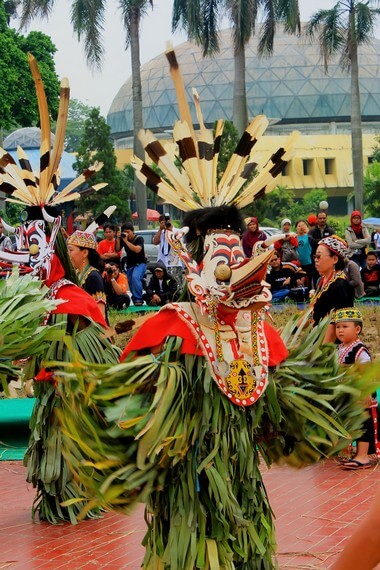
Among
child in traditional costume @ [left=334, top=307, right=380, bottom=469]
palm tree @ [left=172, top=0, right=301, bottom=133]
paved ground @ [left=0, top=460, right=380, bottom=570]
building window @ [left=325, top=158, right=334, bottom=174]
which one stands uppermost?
palm tree @ [left=172, top=0, right=301, bottom=133]

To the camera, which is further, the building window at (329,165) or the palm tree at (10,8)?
the building window at (329,165)

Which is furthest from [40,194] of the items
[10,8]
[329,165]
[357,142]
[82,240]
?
[329,165]

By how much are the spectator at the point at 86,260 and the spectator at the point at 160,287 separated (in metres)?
7.64

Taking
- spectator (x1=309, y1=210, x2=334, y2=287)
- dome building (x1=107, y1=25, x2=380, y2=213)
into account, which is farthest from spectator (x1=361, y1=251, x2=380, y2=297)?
dome building (x1=107, y1=25, x2=380, y2=213)

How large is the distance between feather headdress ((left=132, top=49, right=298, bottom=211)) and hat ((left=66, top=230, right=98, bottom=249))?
8.39 feet

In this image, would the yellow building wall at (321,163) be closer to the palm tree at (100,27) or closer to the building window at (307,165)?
the building window at (307,165)

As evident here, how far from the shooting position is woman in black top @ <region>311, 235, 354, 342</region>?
835cm

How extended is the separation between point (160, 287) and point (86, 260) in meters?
8.08

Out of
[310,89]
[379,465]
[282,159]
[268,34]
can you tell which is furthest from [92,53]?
[310,89]

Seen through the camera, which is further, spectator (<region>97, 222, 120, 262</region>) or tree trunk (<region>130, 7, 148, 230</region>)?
tree trunk (<region>130, 7, 148, 230</region>)

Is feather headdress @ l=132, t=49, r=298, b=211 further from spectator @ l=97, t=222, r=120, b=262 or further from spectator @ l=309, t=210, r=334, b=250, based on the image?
spectator @ l=309, t=210, r=334, b=250

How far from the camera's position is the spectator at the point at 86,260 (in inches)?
319

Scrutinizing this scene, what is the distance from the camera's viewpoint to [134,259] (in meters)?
16.8

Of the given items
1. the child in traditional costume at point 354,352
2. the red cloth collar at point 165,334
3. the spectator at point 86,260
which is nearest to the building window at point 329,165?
the child in traditional costume at point 354,352
